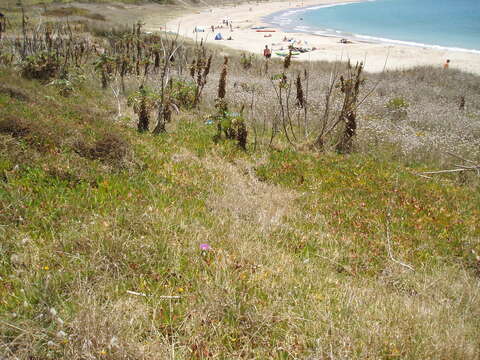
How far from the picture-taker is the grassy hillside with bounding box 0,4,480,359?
8.78ft

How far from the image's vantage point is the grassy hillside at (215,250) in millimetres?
2676

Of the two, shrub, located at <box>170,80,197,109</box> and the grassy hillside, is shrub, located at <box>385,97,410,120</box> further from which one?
shrub, located at <box>170,80,197,109</box>

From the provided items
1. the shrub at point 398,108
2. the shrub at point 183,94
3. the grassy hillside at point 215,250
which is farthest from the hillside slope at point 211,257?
the shrub at point 398,108

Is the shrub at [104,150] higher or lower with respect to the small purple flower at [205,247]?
higher

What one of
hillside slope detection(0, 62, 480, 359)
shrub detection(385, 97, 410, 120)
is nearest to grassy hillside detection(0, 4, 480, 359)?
hillside slope detection(0, 62, 480, 359)

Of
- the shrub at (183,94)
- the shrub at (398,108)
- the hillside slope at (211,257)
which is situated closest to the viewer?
the hillside slope at (211,257)

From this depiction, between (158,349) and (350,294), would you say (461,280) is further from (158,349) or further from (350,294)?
(158,349)

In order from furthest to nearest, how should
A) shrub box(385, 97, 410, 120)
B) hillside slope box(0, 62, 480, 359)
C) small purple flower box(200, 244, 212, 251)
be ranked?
shrub box(385, 97, 410, 120) < small purple flower box(200, 244, 212, 251) < hillside slope box(0, 62, 480, 359)

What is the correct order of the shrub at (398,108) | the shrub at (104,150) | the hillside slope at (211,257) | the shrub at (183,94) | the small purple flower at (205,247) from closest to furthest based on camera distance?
the hillside slope at (211,257), the small purple flower at (205,247), the shrub at (104,150), the shrub at (183,94), the shrub at (398,108)

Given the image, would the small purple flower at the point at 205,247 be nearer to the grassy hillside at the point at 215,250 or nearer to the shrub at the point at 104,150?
the grassy hillside at the point at 215,250

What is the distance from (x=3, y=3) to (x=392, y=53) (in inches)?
1964

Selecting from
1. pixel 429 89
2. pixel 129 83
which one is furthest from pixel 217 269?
pixel 429 89

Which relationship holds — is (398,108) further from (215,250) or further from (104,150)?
(215,250)

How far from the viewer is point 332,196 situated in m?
6.43
